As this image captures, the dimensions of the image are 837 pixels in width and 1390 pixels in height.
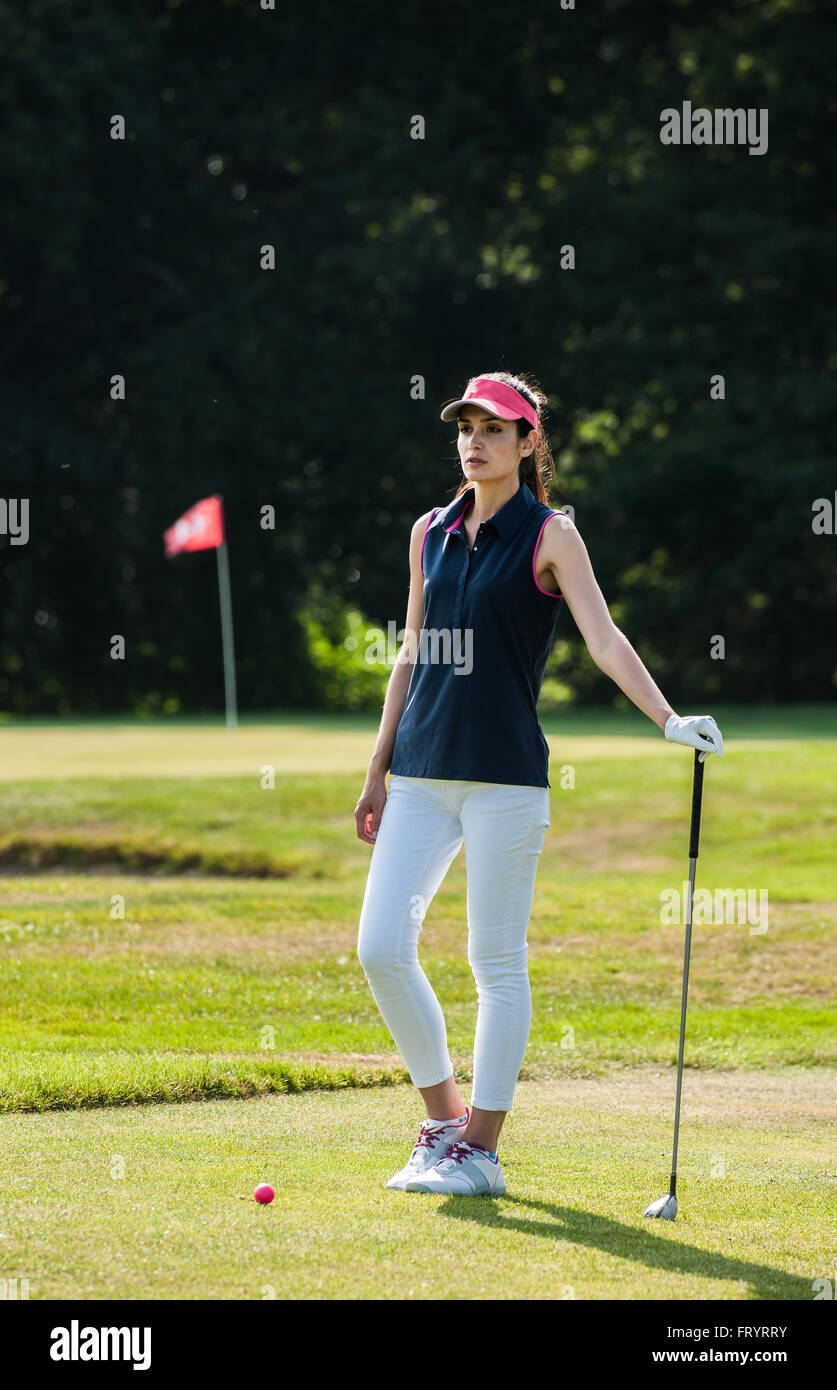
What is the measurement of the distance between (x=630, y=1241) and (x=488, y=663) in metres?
1.65

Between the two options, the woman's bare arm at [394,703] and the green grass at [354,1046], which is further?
the woman's bare arm at [394,703]

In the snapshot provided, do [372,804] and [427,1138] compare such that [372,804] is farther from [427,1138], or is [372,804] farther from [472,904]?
[427,1138]

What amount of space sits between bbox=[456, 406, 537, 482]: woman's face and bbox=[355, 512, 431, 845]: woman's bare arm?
9.7 inches

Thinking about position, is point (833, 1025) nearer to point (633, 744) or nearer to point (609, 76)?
point (633, 744)

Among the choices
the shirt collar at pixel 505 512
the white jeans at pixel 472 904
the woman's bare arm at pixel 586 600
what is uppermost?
the shirt collar at pixel 505 512

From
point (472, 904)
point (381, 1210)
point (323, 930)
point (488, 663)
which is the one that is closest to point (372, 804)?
point (472, 904)

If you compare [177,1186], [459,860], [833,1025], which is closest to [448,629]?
[177,1186]

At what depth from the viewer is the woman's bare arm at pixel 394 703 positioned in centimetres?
542

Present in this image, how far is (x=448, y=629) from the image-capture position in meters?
5.18

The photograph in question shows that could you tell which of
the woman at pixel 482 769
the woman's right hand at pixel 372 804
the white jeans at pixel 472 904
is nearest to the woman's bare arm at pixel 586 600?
the woman at pixel 482 769

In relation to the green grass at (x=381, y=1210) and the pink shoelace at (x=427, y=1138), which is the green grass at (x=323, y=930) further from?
the pink shoelace at (x=427, y=1138)

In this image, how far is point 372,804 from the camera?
5.48m

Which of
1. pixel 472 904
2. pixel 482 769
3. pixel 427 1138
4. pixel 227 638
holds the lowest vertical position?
pixel 427 1138

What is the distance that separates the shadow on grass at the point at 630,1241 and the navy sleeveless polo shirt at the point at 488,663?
46.9 inches
